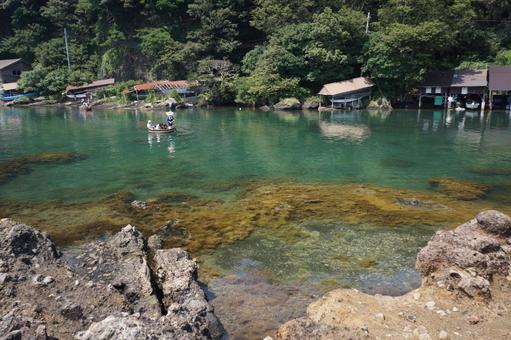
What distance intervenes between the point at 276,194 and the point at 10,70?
90414 millimetres

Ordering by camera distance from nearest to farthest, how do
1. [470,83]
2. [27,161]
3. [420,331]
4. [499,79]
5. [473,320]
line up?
[420,331] → [473,320] → [27,161] → [499,79] → [470,83]

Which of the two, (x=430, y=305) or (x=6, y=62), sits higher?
(x=6, y=62)

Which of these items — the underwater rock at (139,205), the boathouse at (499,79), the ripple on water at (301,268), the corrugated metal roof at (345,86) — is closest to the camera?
the ripple on water at (301,268)

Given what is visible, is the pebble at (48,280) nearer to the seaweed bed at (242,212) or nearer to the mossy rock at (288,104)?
the seaweed bed at (242,212)

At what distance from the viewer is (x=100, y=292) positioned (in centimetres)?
995

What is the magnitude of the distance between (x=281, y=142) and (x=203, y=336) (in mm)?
30805

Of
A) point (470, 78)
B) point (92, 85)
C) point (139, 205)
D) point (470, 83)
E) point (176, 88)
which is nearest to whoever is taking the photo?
point (139, 205)

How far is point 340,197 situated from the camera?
Result: 21.1 metres

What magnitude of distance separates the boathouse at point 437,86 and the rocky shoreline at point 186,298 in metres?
49.7

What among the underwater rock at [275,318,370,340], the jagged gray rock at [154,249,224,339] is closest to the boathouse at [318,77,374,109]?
the jagged gray rock at [154,249,224,339]

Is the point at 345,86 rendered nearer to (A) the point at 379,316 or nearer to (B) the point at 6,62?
(A) the point at 379,316

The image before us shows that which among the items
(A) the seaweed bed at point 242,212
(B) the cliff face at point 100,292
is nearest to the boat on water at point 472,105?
(A) the seaweed bed at point 242,212

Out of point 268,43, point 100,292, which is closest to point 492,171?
point 100,292

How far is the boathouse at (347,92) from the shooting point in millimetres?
Result: 59656
